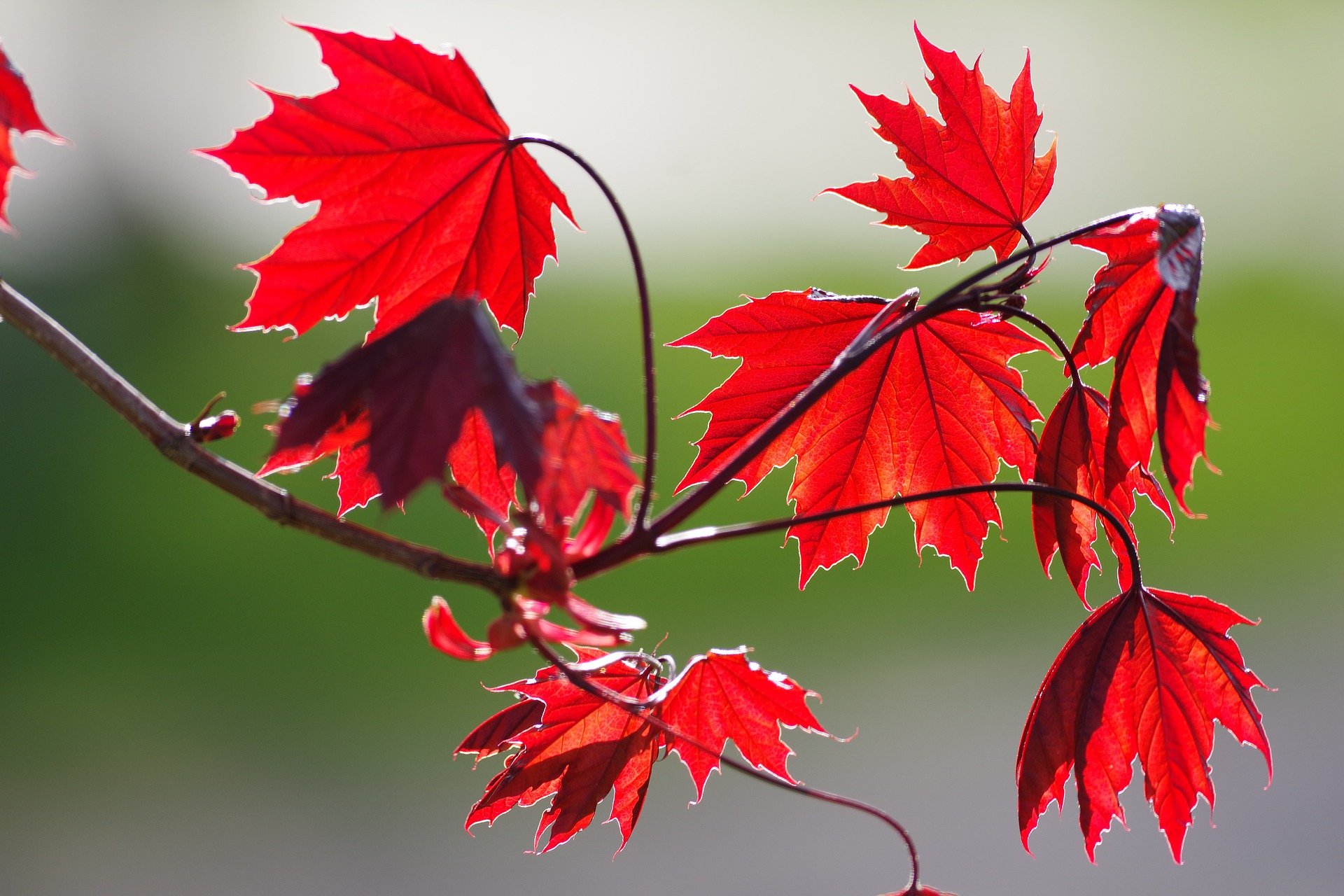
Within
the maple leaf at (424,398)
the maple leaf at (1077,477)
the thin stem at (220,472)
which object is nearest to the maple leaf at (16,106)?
the thin stem at (220,472)

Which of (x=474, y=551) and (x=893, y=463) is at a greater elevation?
(x=893, y=463)

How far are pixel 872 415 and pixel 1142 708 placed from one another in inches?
10.5

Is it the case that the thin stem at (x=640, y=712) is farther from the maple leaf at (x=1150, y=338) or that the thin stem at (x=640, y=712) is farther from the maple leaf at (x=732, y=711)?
the maple leaf at (x=1150, y=338)

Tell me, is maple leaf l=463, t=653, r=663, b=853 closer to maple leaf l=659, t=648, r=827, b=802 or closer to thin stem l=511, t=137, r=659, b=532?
maple leaf l=659, t=648, r=827, b=802

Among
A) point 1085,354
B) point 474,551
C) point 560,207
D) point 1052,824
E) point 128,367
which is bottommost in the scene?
point 1052,824

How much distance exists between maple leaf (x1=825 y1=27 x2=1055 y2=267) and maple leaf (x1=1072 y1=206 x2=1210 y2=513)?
8 centimetres

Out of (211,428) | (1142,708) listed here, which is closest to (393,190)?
(211,428)

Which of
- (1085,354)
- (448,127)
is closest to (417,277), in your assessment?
(448,127)

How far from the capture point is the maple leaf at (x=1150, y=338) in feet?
1.62

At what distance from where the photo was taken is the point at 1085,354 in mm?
663

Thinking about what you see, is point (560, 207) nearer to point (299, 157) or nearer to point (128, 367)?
point (299, 157)

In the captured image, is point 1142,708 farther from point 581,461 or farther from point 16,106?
point 16,106

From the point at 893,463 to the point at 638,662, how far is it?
24cm

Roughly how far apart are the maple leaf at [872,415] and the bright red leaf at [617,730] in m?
0.11
